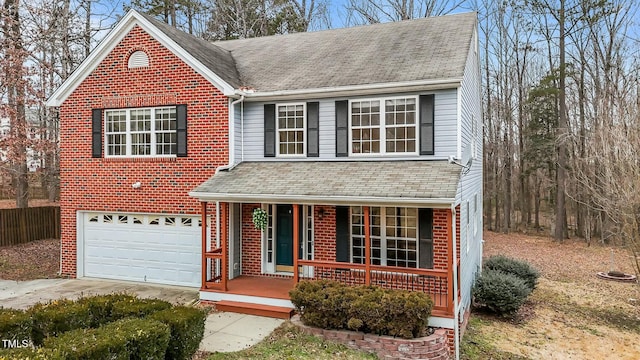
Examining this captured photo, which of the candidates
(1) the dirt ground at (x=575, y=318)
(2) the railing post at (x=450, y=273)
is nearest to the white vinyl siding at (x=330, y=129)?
(2) the railing post at (x=450, y=273)

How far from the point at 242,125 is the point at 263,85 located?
1339 mm

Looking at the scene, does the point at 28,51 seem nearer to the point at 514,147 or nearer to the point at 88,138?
the point at 88,138

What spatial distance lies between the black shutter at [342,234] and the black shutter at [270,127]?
2.66m

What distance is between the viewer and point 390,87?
35.0 ft

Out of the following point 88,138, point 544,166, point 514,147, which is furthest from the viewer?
point 514,147

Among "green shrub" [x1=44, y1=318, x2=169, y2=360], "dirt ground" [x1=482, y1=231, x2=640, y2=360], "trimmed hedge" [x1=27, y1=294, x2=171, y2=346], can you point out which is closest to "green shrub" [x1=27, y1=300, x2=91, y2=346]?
"trimmed hedge" [x1=27, y1=294, x2=171, y2=346]

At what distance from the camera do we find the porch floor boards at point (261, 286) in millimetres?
10203

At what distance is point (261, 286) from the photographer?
10.9 m

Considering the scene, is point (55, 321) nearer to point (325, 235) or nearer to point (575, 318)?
point (325, 235)

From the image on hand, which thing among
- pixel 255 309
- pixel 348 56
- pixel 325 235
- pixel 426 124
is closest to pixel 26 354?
pixel 255 309

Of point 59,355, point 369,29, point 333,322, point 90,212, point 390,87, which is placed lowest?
point 333,322

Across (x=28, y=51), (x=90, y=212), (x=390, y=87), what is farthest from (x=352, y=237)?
(x=28, y=51)

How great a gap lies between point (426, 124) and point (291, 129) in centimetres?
367

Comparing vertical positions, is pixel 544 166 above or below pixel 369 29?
below
